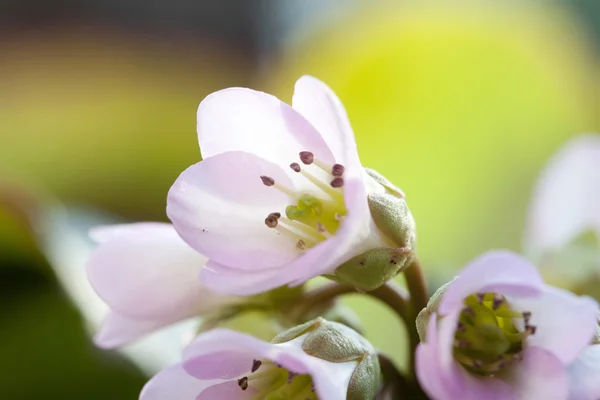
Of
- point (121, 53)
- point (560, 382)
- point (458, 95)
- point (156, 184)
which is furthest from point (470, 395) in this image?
point (121, 53)

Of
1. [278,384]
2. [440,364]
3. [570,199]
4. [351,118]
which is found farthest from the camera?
[351,118]

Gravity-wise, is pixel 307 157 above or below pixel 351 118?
above

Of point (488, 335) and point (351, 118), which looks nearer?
point (488, 335)

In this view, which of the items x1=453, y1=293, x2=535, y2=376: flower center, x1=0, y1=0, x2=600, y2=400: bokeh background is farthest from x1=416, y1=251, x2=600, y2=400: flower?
x1=0, y1=0, x2=600, y2=400: bokeh background

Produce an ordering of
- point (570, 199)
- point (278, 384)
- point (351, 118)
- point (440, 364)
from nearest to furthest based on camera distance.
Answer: point (440, 364)
point (278, 384)
point (570, 199)
point (351, 118)

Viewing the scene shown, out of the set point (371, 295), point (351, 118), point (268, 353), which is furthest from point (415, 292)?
point (351, 118)

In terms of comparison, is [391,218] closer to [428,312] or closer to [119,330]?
[428,312]
